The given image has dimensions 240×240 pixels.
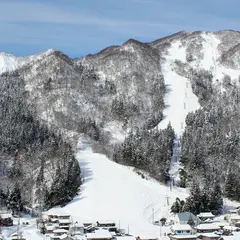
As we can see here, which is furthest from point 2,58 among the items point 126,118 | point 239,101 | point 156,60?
point 239,101

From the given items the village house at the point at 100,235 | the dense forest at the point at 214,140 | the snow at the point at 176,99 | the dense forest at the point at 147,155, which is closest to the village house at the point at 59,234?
the village house at the point at 100,235

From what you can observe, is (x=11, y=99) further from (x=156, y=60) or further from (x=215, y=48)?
(x=215, y=48)

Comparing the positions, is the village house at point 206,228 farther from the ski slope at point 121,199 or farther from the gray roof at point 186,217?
the ski slope at point 121,199

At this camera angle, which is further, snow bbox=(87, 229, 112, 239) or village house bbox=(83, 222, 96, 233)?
village house bbox=(83, 222, 96, 233)

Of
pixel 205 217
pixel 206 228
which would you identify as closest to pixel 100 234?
pixel 206 228

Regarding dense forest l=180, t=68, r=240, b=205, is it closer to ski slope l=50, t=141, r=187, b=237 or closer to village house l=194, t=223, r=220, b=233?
ski slope l=50, t=141, r=187, b=237

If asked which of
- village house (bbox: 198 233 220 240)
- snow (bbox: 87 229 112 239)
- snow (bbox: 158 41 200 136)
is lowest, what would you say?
village house (bbox: 198 233 220 240)

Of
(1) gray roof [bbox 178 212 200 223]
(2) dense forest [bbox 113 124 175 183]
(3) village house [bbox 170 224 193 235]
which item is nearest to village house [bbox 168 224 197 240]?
(3) village house [bbox 170 224 193 235]

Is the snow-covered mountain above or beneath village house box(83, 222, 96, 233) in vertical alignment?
above
